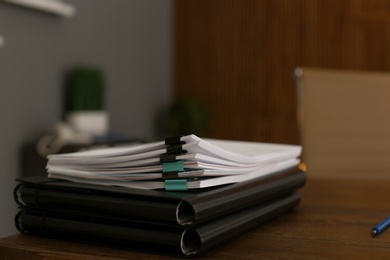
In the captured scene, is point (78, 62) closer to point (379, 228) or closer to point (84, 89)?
point (84, 89)

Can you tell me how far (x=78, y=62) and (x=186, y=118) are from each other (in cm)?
113

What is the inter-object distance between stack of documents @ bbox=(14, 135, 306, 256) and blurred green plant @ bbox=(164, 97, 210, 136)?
140 inches

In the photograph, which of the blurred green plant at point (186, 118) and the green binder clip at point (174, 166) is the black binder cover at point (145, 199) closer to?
the green binder clip at point (174, 166)

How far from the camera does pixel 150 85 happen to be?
4.44 m

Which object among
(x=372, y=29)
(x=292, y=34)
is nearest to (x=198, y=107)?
(x=292, y=34)

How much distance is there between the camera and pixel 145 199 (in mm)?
649

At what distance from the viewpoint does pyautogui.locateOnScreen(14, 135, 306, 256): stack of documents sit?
0.64 m

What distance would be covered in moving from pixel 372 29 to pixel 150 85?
1.61 meters

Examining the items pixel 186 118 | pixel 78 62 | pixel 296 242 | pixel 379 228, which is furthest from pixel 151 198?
pixel 186 118

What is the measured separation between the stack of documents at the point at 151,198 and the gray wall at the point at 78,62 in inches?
87.2

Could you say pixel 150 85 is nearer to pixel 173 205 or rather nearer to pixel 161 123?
pixel 161 123

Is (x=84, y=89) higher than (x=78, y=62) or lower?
lower

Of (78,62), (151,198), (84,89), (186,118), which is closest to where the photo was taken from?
(151,198)

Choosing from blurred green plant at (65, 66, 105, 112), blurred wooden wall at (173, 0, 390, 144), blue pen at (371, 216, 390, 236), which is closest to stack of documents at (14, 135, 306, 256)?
blue pen at (371, 216, 390, 236)
